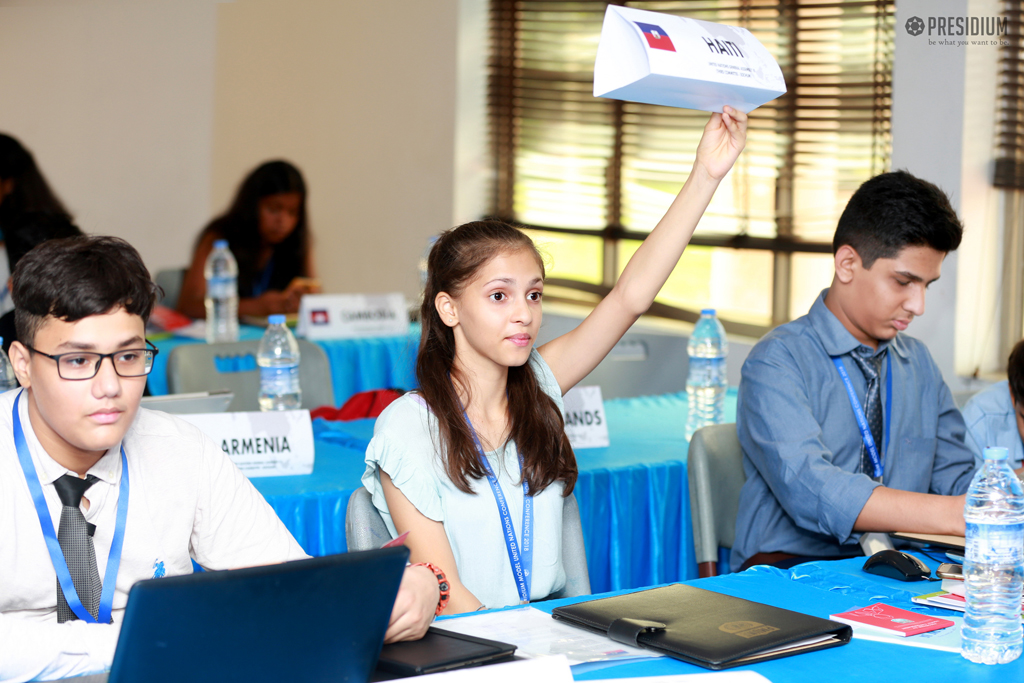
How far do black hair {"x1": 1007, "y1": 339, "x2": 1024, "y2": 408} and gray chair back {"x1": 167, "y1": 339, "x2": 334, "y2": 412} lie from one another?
219 centimetres

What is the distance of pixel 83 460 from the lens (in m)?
1.40

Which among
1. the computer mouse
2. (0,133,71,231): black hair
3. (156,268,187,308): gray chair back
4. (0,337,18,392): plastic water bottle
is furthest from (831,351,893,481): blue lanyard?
(156,268,187,308): gray chair back

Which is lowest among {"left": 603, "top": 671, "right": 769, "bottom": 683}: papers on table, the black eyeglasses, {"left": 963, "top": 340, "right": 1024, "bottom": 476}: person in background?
{"left": 603, "top": 671, "right": 769, "bottom": 683}: papers on table

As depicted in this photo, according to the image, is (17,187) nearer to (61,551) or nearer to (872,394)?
(61,551)

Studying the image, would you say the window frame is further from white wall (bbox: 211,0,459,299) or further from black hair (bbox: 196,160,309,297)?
black hair (bbox: 196,160,309,297)

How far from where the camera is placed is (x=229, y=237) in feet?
19.6

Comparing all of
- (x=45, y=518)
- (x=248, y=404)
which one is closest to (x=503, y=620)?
(x=45, y=518)

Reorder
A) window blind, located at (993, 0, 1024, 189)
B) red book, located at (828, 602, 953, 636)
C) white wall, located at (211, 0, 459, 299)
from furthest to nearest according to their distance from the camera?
white wall, located at (211, 0, 459, 299) → window blind, located at (993, 0, 1024, 189) → red book, located at (828, 602, 953, 636)

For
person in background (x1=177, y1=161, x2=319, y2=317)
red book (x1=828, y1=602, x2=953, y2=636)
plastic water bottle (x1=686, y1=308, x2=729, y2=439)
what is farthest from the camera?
person in background (x1=177, y1=161, x2=319, y2=317)

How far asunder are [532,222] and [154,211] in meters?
2.38

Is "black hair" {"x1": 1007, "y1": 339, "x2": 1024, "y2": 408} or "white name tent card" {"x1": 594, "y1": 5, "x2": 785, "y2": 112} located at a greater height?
"white name tent card" {"x1": 594, "y1": 5, "x2": 785, "y2": 112}

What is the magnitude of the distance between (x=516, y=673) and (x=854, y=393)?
1366mm

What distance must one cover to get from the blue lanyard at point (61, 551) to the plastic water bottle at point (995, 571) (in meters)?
1.13

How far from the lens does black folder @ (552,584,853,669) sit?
1252 mm
